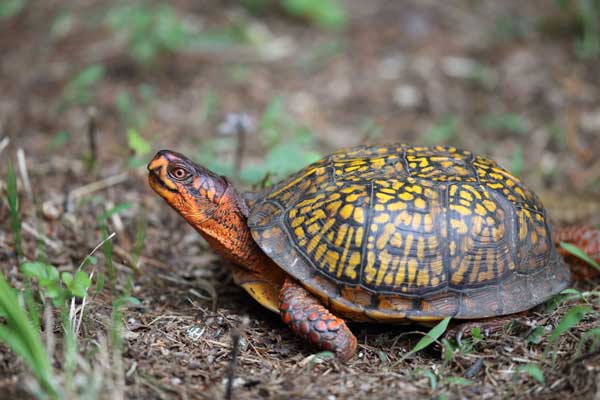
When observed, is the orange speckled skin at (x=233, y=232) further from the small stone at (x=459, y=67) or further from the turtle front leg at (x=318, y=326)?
the small stone at (x=459, y=67)

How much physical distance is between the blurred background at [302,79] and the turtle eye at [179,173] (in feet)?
4.13

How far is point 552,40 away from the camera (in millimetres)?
7422

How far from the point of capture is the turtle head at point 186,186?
3.11 meters

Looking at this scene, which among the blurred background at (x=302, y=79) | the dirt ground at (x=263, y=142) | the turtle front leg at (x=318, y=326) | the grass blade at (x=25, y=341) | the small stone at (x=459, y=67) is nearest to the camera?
the grass blade at (x=25, y=341)

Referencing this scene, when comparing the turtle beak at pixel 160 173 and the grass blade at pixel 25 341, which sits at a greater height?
the turtle beak at pixel 160 173

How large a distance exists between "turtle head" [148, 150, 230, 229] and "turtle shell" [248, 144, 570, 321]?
280mm

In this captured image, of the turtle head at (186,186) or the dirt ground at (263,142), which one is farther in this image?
the turtle head at (186,186)

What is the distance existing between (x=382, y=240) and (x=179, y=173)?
1211 mm

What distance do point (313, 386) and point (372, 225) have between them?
90 centimetres

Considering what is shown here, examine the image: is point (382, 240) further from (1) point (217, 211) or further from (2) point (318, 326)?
(1) point (217, 211)

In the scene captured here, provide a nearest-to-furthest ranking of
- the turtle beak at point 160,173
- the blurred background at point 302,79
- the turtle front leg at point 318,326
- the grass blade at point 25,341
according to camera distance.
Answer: the grass blade at point 25,341 < the turtle front leg at point 318,326 < the turtle beak at point 160,173 < the blurred background at point 302,79

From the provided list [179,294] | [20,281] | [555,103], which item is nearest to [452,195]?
Answer: [179,294]

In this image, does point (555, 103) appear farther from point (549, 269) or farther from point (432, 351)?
point (432, 351)

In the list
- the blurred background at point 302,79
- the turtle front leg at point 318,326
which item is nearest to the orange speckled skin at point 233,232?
the turtle front leg at point 318,326
